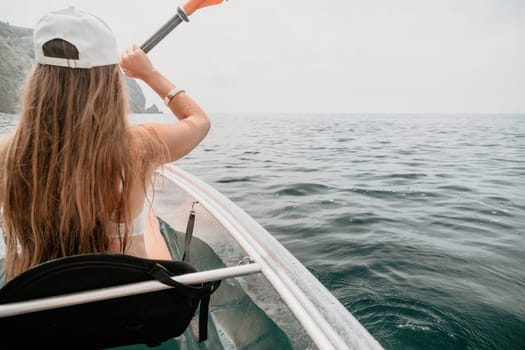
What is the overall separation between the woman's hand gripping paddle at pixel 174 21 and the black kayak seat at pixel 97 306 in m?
1.22

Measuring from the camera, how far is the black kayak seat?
32.1 inches

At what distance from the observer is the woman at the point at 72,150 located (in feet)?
3.33

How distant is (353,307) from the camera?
2.41 meters

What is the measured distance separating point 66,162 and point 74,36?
402mm

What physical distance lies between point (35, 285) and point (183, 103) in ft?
2.77

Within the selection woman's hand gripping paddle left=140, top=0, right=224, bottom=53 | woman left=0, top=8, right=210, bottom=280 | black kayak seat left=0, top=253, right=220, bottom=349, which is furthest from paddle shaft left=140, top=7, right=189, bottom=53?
black kayak seat left=0, top=253, right=220, bottom=349

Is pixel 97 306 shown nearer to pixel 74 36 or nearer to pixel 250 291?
pixel 74 36

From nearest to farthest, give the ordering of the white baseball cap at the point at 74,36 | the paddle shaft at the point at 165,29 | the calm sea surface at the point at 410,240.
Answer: the white baseball cap at the point at 74,36 < the paddle shaft at the point at 165,29 < the calm sea surface at the point at 410,240

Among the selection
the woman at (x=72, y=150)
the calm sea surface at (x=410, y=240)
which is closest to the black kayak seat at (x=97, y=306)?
the woman at (x=72, y=150)

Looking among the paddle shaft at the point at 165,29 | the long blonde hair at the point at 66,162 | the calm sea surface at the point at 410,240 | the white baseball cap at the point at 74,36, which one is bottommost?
the calm sea surface at the point at 410,240

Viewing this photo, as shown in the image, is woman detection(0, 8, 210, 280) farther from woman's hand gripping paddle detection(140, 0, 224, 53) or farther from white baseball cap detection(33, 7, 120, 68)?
woman's hand gripping paddle detection(140, 0, 224, 53)

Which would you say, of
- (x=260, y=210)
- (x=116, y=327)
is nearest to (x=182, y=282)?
(x=116, y=327)

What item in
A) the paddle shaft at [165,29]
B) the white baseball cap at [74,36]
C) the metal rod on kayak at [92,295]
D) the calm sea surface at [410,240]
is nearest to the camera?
the metal rod on kayak at [92,295]

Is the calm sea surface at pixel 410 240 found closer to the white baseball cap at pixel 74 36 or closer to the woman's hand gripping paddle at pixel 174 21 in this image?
the white baseball cap at pixel 74 36
